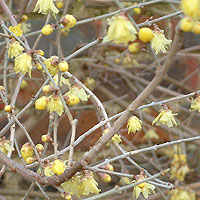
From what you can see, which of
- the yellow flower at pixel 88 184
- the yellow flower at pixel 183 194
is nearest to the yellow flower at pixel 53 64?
the yellow flower at pixel 88 184

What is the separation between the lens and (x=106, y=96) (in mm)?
1117

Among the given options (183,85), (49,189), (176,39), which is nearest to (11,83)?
(49,189)

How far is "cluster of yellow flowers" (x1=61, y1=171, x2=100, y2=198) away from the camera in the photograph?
453mm

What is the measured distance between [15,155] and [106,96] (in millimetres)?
302

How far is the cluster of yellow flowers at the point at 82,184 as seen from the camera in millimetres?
453

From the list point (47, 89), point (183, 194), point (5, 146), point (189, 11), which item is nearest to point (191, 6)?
point (189, 11)

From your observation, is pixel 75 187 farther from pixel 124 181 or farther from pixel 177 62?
pixel 177 62

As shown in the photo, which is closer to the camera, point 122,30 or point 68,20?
point 122,30

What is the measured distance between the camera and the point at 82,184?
0.46 m

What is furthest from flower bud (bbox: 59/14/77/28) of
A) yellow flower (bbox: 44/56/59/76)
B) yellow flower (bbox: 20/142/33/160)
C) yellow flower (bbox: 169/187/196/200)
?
yellow flower (bbox: 169/187/196/200)

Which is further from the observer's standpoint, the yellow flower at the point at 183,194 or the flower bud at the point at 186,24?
the yellow flower at the point at 183,194

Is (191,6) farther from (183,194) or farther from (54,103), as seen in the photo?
(183,194)

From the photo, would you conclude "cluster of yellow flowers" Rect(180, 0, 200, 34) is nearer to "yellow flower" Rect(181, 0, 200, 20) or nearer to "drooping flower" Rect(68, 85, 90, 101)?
"yellow flower" Rect(181, 0, 200, 20)

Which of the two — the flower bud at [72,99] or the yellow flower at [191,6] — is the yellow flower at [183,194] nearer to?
the flower bud at [72,99]
